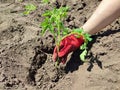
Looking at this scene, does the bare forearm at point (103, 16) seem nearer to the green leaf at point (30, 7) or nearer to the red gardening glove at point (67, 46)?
the red gardening glove at point (67, 46)

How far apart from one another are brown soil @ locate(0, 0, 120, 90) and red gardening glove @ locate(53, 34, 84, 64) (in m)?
0.10

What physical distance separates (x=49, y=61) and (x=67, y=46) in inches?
10.8

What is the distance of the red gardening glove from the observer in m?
2.67

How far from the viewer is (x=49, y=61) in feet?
9.41

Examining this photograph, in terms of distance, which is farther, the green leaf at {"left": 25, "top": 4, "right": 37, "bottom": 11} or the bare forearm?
the green leaf at {"left": 25, "top": 4, "right": 37, "bottom": 11}

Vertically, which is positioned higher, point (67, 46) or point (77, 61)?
point (67, 46)

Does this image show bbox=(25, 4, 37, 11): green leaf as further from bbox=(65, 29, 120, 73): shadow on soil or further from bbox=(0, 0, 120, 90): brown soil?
bbox=(65, 29, 120, 73): shadow on soil

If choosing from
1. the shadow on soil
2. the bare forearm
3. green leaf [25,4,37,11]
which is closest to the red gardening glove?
the shadow on soil

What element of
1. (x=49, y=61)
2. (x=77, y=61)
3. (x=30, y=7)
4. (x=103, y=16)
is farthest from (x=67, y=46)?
(x=30, y=7)

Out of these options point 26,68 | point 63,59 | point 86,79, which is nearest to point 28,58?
point 26,68

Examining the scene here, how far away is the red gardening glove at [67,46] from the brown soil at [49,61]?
99 millimetres

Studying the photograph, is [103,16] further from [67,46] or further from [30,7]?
[30,7]

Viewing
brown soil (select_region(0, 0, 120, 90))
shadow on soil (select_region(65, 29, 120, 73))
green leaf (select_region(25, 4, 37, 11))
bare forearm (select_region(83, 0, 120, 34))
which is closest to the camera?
brown soil (select_region(0, 0, 120, 90))

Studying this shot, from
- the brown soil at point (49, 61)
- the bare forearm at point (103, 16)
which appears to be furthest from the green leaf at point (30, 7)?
the bare forearm at point (103, 16)
